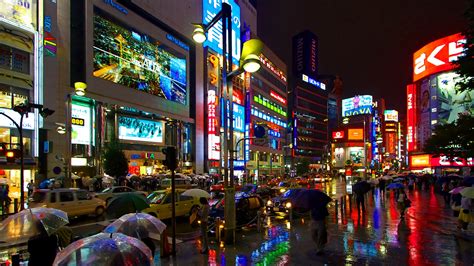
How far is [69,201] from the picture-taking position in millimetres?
18609

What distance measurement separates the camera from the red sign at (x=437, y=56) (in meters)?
88.2

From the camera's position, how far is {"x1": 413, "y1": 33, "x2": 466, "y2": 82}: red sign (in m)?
88.2

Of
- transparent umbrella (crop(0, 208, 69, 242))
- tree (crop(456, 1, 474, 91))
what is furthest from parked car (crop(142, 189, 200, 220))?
tree (crop(456, 1, 474, 91))

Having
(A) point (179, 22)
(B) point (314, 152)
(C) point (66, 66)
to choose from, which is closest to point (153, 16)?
(A) point (179, 22)

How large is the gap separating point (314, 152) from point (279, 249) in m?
145

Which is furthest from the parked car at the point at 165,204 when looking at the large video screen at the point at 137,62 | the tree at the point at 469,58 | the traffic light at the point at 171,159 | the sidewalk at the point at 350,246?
the large video screen at the point at 137,62

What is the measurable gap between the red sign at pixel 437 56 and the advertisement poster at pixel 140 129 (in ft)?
213

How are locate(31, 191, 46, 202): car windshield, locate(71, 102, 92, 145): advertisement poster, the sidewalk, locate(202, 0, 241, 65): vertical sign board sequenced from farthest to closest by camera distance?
1. locate(202, 0, 241, 65): vertical sign board
2. locate(71, 102, 92, 145): advertisement poster
3. locate(31, 191, 46, 202): car windshield
4. the sidewalk

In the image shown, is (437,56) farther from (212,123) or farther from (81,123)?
(81,123)

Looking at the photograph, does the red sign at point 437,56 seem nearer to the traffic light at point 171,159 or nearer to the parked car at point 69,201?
the parked car at point 69,201

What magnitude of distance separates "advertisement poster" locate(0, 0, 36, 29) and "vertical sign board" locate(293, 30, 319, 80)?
426 ft

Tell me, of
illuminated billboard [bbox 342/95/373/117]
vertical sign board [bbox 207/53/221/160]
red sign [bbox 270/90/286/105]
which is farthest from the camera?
illuminated billboard [bbox 342/95/373/117]

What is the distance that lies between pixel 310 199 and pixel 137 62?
162 feet

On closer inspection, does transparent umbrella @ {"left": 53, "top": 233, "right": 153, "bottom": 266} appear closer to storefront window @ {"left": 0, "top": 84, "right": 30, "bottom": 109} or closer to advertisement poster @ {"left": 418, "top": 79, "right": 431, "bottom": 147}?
storefront window @ {"left": 0, "top": 84, "right": 30, "bottom": 109}
